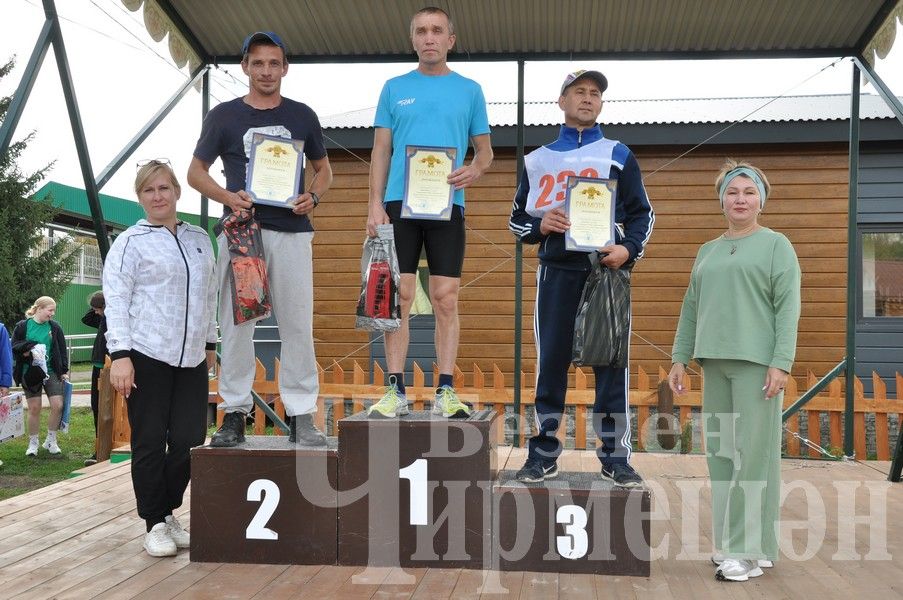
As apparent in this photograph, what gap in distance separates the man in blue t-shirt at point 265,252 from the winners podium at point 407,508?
0.81ft

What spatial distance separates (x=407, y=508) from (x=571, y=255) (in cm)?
123

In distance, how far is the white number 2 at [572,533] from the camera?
320 centimetres

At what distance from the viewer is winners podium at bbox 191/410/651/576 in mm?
3205

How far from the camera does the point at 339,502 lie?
3.32m

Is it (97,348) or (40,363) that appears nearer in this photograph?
(97,348)

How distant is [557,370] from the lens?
137 inches

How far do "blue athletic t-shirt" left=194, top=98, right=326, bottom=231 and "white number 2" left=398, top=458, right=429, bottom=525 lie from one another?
1.17m

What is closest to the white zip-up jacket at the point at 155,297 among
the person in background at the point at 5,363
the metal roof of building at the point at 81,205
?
the person in background at the point at 5,363

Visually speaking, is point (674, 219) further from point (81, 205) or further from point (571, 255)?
point (81, 205)

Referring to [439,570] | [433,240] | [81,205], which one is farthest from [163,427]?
[81,205]

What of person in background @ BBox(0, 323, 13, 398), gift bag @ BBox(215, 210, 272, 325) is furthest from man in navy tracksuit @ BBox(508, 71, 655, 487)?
person in background @ BBox(0, 323, 13, 398)

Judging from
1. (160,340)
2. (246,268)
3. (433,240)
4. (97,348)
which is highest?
(433,240)

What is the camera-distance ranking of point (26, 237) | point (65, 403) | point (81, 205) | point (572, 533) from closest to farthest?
point (572, 533) < point (65, 403) < point (26, 237) < point (81, 205)

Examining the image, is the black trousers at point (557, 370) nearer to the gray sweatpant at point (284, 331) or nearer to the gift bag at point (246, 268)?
the gray sweatpant at point (284, 331)
